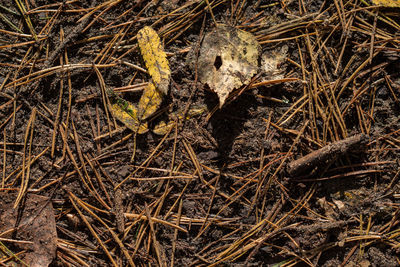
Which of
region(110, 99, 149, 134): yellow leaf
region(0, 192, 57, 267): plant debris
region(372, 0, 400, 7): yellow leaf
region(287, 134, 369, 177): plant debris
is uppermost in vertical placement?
region(372, 0, 400, 7): yellow leaf

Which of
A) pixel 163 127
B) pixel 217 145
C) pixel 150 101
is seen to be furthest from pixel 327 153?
pixel 150 101

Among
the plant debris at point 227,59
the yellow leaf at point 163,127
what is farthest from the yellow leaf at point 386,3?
the yellow leaf at point 163,127

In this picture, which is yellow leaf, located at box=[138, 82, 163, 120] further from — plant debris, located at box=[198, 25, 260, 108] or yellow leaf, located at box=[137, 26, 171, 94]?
plant debris, located at box=[198, 25, 260, 108]

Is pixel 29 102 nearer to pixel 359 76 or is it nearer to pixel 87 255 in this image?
pixel 87 255

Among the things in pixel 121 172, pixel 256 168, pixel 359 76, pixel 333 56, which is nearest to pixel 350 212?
pixel 256 168

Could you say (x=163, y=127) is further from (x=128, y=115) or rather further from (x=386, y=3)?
(x=386, y=3)

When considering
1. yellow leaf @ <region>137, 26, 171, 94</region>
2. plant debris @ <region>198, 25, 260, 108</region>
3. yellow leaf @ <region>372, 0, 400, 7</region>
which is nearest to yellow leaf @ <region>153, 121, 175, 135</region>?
yellow leaf @ <region>137, 26, 171, 94</region>
